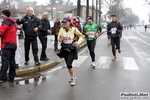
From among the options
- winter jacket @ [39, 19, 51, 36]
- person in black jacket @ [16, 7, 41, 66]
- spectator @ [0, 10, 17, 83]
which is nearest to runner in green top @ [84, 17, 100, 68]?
winter jacket @ [39, 19, 51, 36]

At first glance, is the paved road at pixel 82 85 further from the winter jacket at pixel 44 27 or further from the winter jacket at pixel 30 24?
the winter jacket at pixel 44 27

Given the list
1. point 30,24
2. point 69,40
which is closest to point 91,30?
point 30,24

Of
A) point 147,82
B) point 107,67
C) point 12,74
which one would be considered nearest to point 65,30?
point 12,74

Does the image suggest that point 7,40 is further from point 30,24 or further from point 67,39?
point 30,24

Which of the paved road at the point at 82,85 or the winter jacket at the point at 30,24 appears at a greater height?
the winter jacket at the point at 30,24

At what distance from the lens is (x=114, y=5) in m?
62.5

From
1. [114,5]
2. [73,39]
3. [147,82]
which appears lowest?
[147,82]

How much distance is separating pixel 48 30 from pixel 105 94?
4690 mm

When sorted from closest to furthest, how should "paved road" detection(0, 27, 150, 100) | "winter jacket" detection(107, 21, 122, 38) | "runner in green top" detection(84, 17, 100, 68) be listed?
1. "paved road" detection(0, 27, 150, 100)
2. "runner in green top" detection(84, 17, 100, 68)
3. "winter jacket" detection(107, 21, 122, 38)

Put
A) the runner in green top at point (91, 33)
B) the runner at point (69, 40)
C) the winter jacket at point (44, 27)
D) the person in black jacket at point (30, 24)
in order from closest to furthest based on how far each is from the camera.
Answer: the runner at point (69, 40)
the person in black jacket at point (30, 24)
the runner in green top at point (91, 33)
the winter jacket at point (44, 27)

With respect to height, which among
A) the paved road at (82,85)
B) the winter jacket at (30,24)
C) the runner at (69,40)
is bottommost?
the paved road at (82,85)

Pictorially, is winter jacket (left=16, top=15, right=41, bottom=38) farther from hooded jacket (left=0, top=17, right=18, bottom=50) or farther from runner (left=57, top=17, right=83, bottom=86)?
runner (left=57, top=17, right=83, bottom=86)

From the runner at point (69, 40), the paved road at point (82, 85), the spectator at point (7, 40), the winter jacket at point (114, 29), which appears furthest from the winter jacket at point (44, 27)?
the runner at point (69, 40)

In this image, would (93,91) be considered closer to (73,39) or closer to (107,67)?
(73,39)
